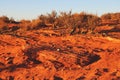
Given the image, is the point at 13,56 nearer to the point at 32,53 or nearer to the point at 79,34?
the point at 32,53

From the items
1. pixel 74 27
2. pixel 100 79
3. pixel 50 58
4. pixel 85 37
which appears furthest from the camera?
pixel 74 27

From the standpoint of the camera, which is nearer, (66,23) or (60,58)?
(60,58)

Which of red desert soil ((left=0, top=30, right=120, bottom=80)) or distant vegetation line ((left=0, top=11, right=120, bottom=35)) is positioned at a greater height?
distant vegetation line ((left=0, top=11, right=120, bottom=35))

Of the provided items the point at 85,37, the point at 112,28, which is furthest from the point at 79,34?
the point at 112,28

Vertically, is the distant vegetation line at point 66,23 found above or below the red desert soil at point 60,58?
above

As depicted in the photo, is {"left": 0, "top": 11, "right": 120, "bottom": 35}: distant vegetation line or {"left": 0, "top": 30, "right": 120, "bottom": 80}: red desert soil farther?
{"left": 0, "top": 11, "right": 120, "bottom": 35}: distant vegetation line

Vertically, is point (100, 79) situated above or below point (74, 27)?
below

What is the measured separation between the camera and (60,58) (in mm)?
11961

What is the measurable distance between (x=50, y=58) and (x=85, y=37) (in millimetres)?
2523

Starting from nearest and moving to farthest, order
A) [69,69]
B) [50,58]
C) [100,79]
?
[100,79], [69,69], [50,58]

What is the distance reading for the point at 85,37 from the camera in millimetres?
14148

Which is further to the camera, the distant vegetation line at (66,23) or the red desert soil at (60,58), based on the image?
the distant vegetation line at (66,23)

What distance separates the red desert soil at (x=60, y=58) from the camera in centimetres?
1104

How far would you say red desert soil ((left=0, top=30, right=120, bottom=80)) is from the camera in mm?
11039
